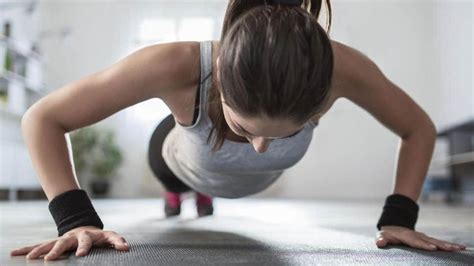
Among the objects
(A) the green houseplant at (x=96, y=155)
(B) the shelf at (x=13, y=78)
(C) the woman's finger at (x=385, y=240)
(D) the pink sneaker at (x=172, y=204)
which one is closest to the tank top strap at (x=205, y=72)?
(C) the woman's finger at (x=385, y=240)

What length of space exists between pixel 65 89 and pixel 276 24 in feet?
1.39

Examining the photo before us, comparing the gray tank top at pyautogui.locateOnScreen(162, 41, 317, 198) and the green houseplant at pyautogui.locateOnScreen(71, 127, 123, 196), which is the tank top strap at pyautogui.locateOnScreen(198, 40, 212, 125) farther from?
the green houseplant at pyautogui.locateOnScreen(71, 127, 123, 196)

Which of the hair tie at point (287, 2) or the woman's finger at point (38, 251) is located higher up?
the hair tie at point (287, 2)

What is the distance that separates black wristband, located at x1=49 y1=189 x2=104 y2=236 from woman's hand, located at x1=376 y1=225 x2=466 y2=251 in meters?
0.53

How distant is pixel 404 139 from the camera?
1195 mm

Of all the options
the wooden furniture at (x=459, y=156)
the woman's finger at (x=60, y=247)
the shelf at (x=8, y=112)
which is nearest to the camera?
the woman's finger at (x=60, y=247)

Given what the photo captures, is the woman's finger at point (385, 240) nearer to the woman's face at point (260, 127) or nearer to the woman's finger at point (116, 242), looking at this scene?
the woman's face at point (260, 127)

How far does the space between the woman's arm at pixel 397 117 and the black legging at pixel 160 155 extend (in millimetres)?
676

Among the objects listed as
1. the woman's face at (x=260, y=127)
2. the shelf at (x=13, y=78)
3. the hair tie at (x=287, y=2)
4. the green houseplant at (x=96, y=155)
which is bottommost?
the green houseplant at (x=96, y=155)

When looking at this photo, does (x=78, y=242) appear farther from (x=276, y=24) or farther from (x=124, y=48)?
(x=124, y=48)

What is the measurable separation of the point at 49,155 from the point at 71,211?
0.12 metres

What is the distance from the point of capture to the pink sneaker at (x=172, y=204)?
224 centimetres

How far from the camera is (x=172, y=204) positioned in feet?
7.35

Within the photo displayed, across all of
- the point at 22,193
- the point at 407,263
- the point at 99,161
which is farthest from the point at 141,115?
the point at 407,263
